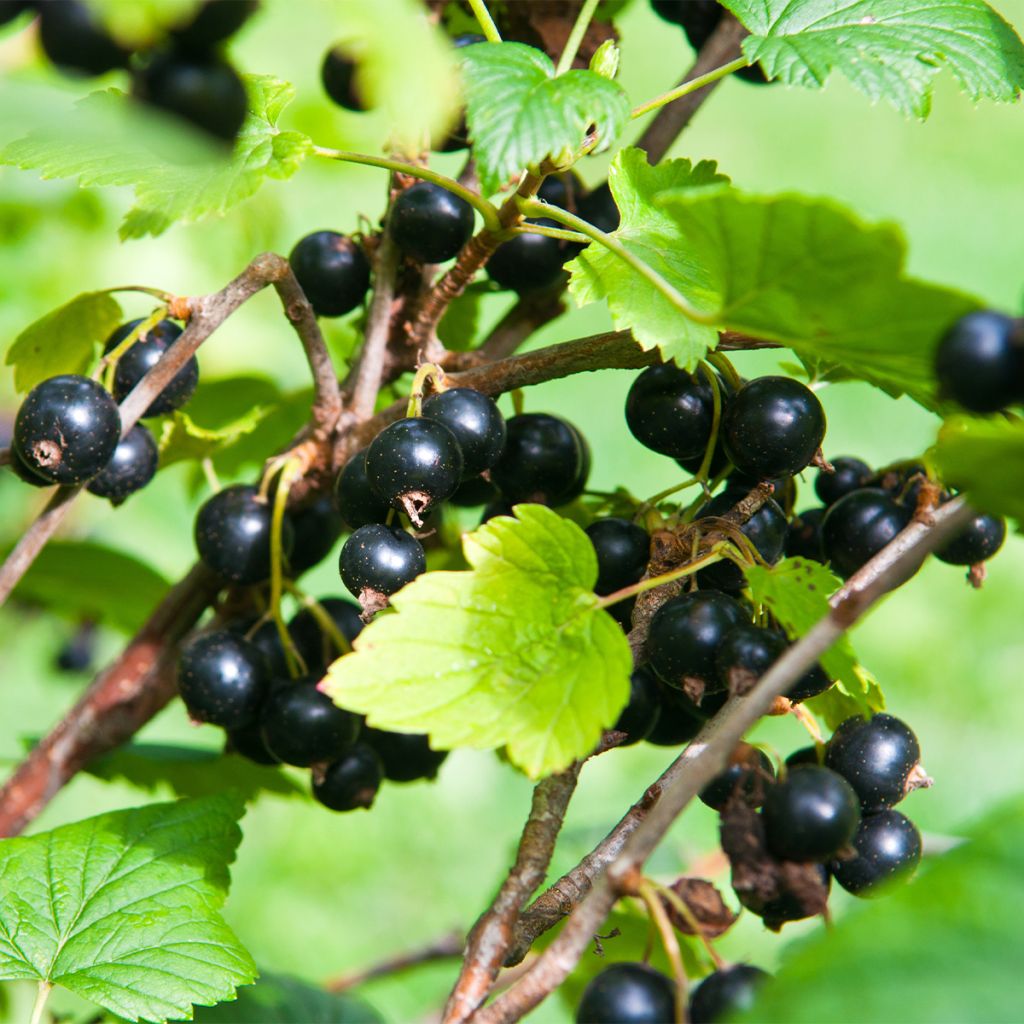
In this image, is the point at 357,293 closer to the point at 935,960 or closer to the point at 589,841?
the point at 935,960

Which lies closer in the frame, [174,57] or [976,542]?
[174,57]

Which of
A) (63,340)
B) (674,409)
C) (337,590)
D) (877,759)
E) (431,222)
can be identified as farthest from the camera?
(337,590)

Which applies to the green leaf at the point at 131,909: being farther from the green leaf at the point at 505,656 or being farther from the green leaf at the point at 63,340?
the green leaf at the point at 63,340

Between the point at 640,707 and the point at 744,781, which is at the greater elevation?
the point at 744,781

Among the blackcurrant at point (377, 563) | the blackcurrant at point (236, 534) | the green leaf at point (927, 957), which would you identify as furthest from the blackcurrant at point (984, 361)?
the blackcurrant at point (236, 534)

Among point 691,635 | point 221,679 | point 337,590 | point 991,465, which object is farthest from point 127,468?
point 337,590

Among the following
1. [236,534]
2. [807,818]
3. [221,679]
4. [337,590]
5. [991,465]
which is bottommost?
[337,590]

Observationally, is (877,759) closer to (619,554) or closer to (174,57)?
(619,554)

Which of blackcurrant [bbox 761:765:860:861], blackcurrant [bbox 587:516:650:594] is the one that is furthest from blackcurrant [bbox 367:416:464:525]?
blackcurrant [bbox 761:765:860:861]
